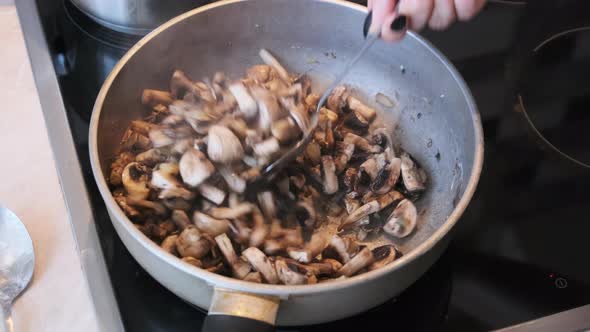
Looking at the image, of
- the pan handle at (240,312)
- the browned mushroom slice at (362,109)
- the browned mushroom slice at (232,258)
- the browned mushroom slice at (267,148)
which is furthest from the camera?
the browned mushroom slice at (362,109)

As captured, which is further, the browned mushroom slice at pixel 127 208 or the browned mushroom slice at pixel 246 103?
the browned mushroom slice at pixel 246 103

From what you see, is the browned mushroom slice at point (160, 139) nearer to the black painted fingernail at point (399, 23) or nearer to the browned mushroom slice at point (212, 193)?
the browned mushroom slice at point (212, 193)

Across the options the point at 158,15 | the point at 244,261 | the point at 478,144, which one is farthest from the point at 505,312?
the point at 158,15

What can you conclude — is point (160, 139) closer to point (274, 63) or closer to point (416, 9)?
point (274, 63)

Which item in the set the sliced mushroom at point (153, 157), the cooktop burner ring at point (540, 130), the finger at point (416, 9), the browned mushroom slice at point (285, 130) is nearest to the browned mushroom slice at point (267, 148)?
the browned mushroom slice at point (285, 130)

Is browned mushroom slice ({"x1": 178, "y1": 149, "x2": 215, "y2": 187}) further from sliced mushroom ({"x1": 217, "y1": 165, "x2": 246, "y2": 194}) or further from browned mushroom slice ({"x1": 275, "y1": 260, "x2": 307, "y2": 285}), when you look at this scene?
browned mushroom slice ({"x1": 275, "y1": 260, "x2": 307, "y2": 285})

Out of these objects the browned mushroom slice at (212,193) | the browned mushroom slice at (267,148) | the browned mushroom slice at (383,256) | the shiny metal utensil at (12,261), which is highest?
the browned mushroom slice at (267,148)
